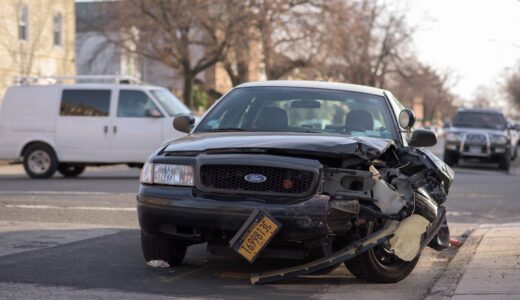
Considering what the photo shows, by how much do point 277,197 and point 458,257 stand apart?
2748 mm

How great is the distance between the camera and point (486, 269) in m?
6.83

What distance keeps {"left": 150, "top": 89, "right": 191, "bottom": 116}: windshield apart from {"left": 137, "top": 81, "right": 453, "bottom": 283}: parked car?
1026cm

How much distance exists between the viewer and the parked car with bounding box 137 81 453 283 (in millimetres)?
5871

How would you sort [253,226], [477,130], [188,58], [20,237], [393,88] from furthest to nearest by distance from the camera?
[393,88] → [188,58] → [477,130] → [20,237] → [253,226]

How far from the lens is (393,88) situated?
69.4 m

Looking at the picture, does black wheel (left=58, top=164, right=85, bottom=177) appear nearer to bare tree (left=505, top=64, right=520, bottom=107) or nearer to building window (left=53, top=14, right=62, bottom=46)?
building window (left=53, top=14, right=62, bottom=46)

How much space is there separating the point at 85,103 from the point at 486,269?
39.4 feet

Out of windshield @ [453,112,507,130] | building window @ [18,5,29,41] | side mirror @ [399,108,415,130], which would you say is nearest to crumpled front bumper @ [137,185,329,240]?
side mirror @ [399,108,415,130]

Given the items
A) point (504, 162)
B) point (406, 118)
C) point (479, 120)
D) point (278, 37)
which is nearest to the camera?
point (406, 118)

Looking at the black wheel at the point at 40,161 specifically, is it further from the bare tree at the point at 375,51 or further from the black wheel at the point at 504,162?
the bare tree at the point at 375,51

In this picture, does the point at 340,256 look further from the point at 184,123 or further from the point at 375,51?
the point at 375,51

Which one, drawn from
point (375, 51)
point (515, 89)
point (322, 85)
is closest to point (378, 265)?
point (322, 85)

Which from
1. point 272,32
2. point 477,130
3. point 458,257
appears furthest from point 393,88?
point 458,257

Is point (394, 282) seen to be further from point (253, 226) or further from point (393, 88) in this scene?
point (393, 88)
